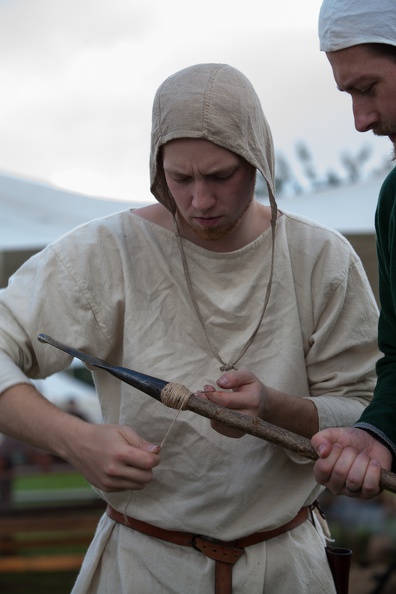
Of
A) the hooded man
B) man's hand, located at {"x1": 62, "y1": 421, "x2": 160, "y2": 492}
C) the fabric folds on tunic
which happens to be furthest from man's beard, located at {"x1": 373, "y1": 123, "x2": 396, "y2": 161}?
man's hand, located at {"x1": 62, "y1": 421, "x2": 160, "y2": 492}

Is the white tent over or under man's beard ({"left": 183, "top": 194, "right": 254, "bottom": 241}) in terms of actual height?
under

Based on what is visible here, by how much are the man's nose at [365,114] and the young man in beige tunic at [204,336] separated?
0.89 feet

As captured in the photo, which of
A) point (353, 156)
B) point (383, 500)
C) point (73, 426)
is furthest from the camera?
point (383, 500)

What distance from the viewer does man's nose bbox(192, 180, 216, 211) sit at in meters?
2.02

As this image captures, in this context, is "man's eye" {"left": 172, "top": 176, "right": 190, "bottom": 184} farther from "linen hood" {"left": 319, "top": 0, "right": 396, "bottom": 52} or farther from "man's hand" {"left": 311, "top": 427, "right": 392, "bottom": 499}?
"man's hand" {"left": 311, "top": 427, "right": 392, "bottom": 499}

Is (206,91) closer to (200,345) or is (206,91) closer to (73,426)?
(200,345)

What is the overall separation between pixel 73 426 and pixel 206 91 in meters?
0.82

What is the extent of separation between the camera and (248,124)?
2088 mm

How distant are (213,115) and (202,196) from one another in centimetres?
19

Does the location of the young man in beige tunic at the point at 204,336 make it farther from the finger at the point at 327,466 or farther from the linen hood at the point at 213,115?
the finger at the point at 327,466

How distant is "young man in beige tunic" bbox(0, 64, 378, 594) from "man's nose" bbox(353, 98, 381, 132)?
0.89 feet

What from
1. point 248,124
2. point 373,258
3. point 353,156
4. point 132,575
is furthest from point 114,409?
point 353,156

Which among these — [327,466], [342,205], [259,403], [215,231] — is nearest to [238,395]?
[259,403]

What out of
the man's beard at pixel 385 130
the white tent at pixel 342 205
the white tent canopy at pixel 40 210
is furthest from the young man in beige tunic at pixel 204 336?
the white tent canopy at pixel 40 210
